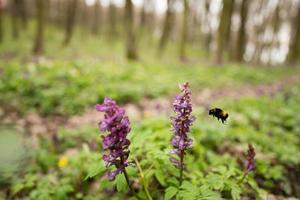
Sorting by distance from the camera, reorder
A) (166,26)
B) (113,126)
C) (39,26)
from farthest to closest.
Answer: (166,26) < (39,26) < (113,126)

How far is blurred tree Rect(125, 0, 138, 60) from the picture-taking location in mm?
12711

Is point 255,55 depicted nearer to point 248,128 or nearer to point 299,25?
point 299,25

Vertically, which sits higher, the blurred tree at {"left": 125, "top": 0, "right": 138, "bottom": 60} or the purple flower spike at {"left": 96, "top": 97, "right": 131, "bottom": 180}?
the blurred tree at {"left": 125, "top": 0, "right": 138, "bottom": 60}

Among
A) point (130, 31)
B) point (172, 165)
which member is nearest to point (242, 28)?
point (130, 31)

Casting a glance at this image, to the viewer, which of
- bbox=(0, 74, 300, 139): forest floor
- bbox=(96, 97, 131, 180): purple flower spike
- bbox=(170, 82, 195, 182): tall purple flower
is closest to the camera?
bbox=(96, 97, 131, 180): purple flower spike

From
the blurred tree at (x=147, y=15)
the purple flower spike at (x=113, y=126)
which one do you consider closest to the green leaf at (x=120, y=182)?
the purple flower spike at (x=113, y=126)

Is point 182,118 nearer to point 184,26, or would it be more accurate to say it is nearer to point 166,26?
point 184,26

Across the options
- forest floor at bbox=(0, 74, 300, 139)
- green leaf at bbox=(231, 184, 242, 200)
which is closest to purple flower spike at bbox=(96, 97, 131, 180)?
green leaf at bbox=(231, 184, 242, 200)

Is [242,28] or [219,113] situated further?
[242,28]

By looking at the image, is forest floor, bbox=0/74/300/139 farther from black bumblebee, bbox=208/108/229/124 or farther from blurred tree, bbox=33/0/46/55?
blurred tree, bbox=33/0/46/55

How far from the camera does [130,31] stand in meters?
13.2

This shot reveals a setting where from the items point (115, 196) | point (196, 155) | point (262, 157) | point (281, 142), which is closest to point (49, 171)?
point (115, 196)

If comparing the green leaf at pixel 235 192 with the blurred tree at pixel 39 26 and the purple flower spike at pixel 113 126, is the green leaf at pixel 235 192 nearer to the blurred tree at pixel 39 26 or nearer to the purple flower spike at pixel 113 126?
the purple flower spike at pixel 113 126

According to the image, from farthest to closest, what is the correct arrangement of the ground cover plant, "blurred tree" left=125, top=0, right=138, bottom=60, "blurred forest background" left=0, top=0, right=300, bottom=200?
"blurred tree" left=125, top=0, right=138, bottom=60, "blurred forest background" left=0, top=0, right=300, bottom=200, the ground cover plant
